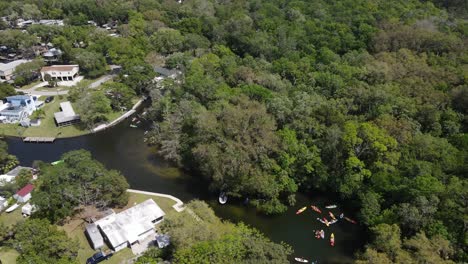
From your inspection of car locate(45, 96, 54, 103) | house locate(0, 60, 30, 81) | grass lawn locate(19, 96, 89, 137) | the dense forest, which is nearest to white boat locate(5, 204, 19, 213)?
grass lawn locate(19, 96, 89, 137)

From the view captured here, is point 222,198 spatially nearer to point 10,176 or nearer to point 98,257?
point 98,257

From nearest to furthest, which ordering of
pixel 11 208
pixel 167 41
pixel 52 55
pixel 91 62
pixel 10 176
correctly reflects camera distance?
pixel 11 208
pixel 10 176
pixel 91 62
pixel 167 41
pixel 52 55

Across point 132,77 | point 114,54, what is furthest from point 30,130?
point 114,54

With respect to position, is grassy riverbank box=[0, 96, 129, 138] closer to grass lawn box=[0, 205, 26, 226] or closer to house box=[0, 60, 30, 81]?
grass lawn box=[0, 205, 26, 226]

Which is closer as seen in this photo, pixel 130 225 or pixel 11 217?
pixel 130 225

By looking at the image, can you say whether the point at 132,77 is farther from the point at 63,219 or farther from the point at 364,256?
the point at 364,256

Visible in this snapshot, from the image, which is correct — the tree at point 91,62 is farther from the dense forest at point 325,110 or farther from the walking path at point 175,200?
the walking path at point 175,200

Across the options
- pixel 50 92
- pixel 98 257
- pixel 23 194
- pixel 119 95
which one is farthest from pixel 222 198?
pixel 50 92
